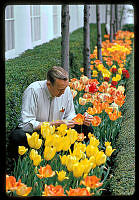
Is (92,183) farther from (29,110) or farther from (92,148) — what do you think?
(29,110)

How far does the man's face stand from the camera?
→ 2467 millimetres

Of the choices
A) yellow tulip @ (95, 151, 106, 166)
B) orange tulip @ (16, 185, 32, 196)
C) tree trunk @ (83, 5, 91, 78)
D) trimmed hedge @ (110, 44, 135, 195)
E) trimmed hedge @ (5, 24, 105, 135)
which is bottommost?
trimmed hedge @ (110, 44, 135, 195)

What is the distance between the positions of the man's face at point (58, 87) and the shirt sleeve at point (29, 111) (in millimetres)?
138

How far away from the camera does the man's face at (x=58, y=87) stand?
247 centimetres

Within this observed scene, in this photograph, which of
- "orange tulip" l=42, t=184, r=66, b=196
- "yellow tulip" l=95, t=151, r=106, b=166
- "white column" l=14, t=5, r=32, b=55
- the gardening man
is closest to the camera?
"orange tulip" l=42, t=184, r=66, b=196

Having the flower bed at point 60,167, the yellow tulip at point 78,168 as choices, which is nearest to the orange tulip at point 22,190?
the flower bed at point 60,167

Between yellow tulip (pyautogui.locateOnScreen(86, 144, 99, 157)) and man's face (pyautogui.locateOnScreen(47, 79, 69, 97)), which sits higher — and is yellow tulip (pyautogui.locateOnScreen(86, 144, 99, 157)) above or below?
below

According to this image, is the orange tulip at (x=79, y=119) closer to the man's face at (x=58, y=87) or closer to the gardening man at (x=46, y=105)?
the gardening man at (x=46, y=105)

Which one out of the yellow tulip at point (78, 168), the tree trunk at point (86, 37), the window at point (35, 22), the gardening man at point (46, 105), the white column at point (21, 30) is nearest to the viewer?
the yellow tulip at point (78, 168)

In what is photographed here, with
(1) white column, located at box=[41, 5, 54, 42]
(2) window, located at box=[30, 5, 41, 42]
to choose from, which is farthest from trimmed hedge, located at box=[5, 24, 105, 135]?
(1) white column, located at box=[41, 5, 54, 42]

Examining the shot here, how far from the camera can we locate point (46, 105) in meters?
2.65

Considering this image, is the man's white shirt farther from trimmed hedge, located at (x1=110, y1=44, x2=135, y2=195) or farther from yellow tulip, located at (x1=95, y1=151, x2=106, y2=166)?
yellow tulip, located at (x1=95, y1=151, x2=106, y2=166)

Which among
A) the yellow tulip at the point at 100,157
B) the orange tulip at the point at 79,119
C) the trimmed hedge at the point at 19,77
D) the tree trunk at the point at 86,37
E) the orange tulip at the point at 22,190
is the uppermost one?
the tree trunk at the point at 86,37

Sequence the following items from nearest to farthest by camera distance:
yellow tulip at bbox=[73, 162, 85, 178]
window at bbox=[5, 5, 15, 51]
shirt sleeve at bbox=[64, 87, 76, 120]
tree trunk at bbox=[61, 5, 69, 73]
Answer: yellow tulip at bbox=[73, 162, 85, 178]
shirt sleeve at bbox=[64, 87, 76, 120]
tree trunk at bbox=[61, 5, 69, 73]
window at bbox=[5, 5, 15, 51]
